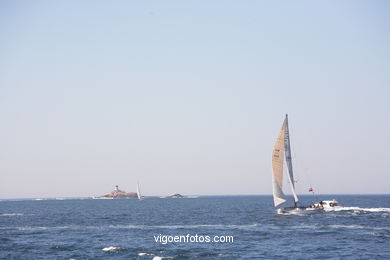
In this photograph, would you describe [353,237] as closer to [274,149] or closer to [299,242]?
[299,242]

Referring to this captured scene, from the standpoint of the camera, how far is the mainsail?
102 metres

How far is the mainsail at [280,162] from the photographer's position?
102 meters

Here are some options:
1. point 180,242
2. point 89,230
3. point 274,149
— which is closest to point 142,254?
point 180,242

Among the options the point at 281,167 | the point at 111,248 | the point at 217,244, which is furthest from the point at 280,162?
the point at 111,248

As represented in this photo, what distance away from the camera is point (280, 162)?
102438mm

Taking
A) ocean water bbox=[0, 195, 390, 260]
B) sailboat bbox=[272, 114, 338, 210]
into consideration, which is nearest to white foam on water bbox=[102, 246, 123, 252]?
ocean water bbox=[0, 195, 390, 260]

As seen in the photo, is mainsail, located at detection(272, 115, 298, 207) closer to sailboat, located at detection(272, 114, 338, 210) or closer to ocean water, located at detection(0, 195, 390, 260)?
sailboat, located at detection(272, 114, 338, 210)

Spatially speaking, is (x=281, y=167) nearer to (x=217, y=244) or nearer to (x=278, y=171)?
(x=278, y=171)

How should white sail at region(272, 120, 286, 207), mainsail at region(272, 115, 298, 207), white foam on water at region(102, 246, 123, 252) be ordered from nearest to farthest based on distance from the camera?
white foam on water at region(102, 246, 123, 252), white sail at region(272, 120, 286, 207), mainsail at region(272, 115, 298, 207)

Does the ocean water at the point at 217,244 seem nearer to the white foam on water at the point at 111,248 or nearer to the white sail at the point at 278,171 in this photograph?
the white foam on water at the point at 111,248

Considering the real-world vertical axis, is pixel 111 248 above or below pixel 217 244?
above

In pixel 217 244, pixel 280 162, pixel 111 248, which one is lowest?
pixel 217 244

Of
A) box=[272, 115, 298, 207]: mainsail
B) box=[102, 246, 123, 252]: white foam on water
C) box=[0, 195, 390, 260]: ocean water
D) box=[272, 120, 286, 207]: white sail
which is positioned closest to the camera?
box=[0, 195, 390, 260]: ocean water

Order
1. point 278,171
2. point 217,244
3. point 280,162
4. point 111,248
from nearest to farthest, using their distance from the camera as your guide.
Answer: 1. point 111,248
2. point 217,244
3. point 278,171
4. point 280,162
